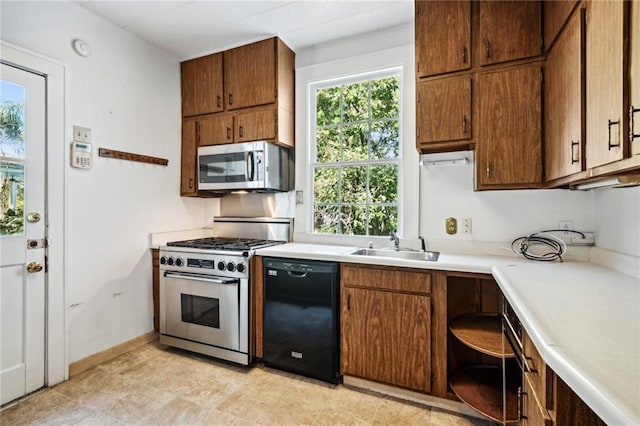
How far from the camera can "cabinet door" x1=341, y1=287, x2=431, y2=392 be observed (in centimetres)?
196

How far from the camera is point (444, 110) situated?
208 cm

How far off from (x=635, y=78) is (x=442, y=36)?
137cm

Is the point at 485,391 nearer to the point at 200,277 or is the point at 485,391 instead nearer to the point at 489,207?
the point at 489,207

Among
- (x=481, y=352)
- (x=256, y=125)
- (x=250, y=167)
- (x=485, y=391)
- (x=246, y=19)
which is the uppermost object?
(x=246, y=19)

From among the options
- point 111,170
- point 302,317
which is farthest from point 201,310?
point 111,170

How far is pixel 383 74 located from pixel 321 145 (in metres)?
0.85

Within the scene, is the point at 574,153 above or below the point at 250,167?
below

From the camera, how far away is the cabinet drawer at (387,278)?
77.4 inches

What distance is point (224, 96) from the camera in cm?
302

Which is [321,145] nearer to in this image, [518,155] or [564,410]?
[518,155]

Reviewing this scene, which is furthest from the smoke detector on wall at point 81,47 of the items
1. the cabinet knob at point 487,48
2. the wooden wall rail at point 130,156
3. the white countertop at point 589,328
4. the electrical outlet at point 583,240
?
the electrical outlet at point 583,240

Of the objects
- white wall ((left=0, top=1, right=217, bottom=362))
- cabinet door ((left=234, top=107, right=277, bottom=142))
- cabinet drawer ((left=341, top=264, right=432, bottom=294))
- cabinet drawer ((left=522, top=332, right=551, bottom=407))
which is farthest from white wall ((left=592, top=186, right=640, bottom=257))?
white wall ((left=0, top=1, right=217, bottom=362))

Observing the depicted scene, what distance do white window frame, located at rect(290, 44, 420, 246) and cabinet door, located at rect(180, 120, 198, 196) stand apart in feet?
3.58

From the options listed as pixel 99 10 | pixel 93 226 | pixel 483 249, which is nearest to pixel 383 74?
pixel 483 249
